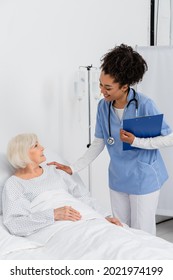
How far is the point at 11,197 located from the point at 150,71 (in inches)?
67.2

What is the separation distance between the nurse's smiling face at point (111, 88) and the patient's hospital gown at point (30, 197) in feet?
1.73

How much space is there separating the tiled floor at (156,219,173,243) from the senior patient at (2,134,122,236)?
1.28m

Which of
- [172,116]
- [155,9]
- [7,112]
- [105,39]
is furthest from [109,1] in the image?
[7,112]

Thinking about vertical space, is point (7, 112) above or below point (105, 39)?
below

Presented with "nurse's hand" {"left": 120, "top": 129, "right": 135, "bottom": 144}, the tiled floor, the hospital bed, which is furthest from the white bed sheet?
the tiled floor

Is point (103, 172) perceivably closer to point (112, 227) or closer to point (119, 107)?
point (119, 107)

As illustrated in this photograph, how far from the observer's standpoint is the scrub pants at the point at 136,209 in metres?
2.60

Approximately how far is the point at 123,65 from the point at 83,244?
97 centimetres

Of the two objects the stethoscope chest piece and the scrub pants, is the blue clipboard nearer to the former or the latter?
the stethoscope chest piece

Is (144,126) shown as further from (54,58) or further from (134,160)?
(54,58)

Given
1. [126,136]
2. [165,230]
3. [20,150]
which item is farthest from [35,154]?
[165,230]

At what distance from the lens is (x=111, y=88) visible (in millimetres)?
2486

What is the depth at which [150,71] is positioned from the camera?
357 cm

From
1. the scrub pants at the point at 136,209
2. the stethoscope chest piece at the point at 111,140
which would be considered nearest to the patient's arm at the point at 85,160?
the stethoscope chest piece at the point at 111,140
